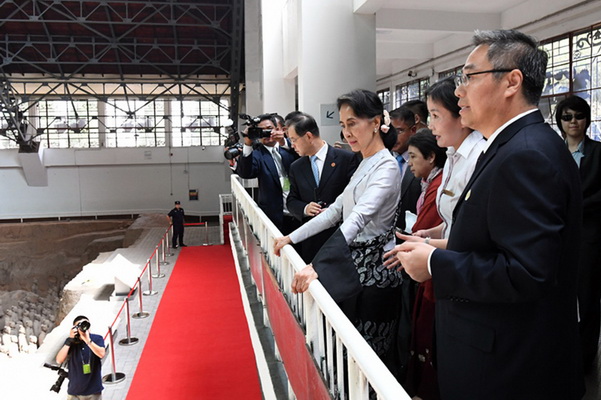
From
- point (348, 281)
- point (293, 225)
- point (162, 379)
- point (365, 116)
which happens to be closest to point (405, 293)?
point (348, 281)

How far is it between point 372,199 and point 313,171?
1.26 m

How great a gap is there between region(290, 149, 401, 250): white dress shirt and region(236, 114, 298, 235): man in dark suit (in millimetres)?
2362

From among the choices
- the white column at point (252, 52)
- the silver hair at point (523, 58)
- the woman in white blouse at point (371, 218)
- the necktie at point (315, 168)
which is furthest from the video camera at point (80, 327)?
the white column at point (252, 52)

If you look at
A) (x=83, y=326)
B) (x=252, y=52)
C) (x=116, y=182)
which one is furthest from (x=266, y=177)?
(x=116, y=182)

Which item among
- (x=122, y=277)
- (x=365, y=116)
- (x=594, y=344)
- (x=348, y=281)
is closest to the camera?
(x=348, y=281)

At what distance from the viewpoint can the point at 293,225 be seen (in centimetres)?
503

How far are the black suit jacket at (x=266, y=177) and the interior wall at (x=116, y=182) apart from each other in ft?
62.8

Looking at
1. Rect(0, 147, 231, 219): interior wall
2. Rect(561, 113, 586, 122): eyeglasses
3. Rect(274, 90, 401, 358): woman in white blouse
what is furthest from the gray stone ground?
Rect(0, 147, 231, 219): interior wall

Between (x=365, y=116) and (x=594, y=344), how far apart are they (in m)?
2.24

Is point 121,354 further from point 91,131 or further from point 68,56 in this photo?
point 91,131

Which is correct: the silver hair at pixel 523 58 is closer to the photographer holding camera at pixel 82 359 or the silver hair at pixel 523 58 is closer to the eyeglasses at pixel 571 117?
the eyeglasses at pixel 571 117

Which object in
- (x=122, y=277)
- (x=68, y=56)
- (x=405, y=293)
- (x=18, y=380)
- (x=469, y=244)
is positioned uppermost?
(x=68, y=56)

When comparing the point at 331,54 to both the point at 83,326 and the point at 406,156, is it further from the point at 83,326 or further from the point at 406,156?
the point at 83,326

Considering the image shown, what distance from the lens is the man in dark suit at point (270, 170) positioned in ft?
16.0
